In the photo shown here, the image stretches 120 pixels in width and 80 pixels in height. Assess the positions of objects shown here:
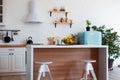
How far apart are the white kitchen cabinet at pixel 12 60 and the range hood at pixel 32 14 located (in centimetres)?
98

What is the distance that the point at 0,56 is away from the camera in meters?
5.95

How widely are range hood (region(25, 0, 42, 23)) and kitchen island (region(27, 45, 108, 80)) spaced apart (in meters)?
2.19

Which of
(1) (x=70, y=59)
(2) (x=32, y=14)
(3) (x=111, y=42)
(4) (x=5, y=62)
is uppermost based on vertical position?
(2) (x=32, y=14)

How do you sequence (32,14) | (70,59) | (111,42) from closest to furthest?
(70,59) → (32,14) → (111,42)

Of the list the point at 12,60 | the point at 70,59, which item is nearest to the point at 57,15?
the point at 12,60

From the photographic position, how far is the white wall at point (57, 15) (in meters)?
6.60

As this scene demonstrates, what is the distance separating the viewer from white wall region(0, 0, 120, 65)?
21.6 ft

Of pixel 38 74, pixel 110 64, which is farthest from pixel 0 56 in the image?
pixel 110 64

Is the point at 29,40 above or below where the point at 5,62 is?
above

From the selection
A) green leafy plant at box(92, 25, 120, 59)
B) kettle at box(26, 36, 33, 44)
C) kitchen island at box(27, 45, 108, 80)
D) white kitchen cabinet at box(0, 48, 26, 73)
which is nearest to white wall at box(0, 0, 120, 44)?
kettle at box(26, 36, 33, 44)

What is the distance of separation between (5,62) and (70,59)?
7.21 ft

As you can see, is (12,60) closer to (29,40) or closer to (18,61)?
(18,61)

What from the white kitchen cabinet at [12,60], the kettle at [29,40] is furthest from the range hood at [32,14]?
the white kitchen cabinet at [12,60]

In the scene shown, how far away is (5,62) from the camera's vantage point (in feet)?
19.6
